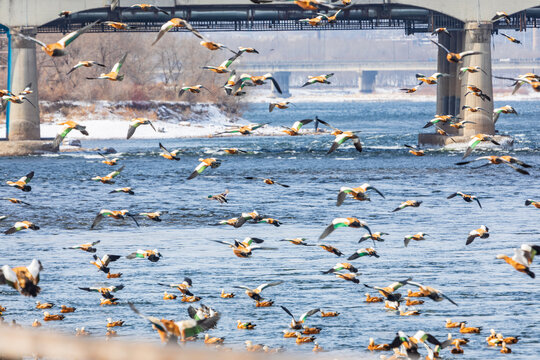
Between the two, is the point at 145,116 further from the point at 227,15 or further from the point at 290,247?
the point at 290,247

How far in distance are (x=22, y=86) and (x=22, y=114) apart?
283 centimetres

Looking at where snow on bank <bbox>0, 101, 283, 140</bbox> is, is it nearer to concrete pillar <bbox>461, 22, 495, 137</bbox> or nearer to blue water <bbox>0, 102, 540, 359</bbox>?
concrete pillar <bbox>461, 22, 495, 137</bbox>

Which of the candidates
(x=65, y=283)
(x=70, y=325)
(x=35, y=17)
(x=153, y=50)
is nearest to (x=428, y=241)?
(x=65, y=283)

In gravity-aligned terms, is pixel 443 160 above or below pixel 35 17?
below

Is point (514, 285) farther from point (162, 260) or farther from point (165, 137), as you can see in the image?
point (165, 137)

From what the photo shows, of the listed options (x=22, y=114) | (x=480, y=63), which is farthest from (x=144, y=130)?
(x=480, y=63)

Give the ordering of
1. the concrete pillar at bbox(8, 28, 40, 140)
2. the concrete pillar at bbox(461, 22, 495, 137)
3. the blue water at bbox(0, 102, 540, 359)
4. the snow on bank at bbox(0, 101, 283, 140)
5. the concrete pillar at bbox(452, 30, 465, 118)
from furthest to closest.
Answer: the snow on bank at bbox(0, 101, 283, 140), the concrete pillar at bbox(452, 30, 465, 118), the concrete pillar at bbox(461, 22, 495, 137), the concrete pillar at bbox(8, 28, 40, 140), the blue water at bbox(0, 102, 540, 359)

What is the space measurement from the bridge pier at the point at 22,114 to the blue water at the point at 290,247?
801 centimetres

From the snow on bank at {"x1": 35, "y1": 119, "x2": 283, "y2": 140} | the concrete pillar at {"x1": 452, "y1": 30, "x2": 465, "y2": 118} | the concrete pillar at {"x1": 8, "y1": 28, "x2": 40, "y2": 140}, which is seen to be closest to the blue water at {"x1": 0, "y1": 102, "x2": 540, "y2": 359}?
the concrete pillar at {"x1": 8, "y1": 28, "x2": 40, "y2": 140}

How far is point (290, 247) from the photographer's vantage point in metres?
36.8

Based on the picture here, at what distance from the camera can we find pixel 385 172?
71562mm

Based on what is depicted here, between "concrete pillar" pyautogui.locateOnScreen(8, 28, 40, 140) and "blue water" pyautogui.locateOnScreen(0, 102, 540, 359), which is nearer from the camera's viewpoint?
"blue water" pyautogui.locateOnScreen(0, 102, 540, 359)

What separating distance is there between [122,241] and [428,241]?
11272 millimetres

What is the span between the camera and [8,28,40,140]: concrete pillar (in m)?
87.3
